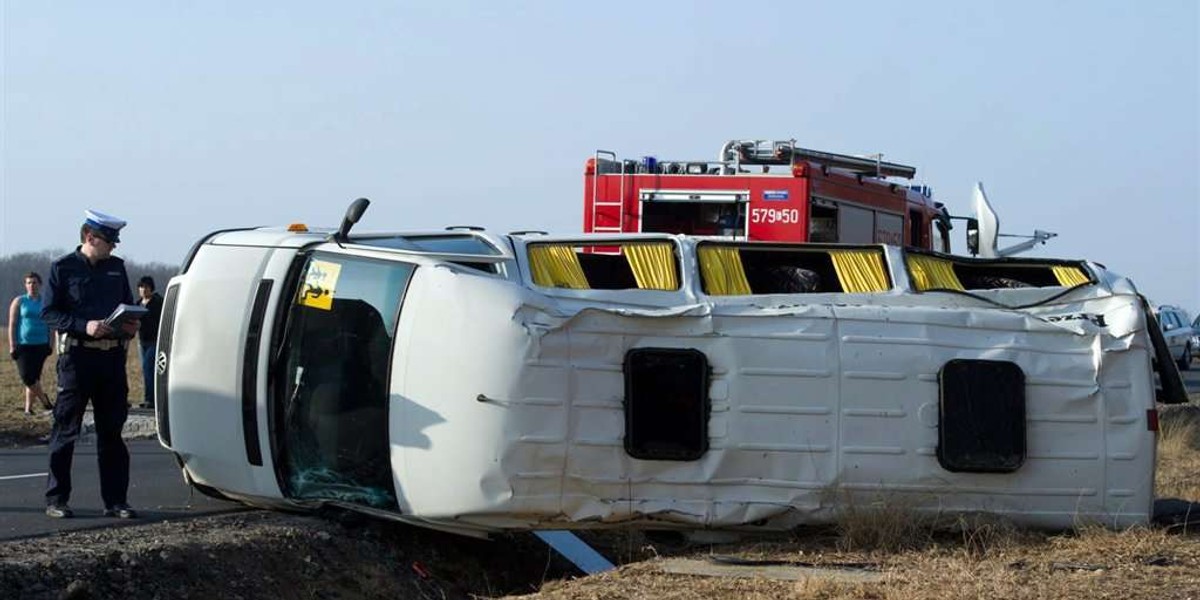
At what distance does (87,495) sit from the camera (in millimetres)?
9727

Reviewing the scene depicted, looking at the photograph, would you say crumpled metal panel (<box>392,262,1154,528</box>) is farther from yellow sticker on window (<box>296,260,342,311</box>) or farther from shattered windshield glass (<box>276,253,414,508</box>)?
yellow sticker on window (<box>296,260,342,311</box>)

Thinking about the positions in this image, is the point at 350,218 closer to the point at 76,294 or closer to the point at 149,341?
the point at 76,294

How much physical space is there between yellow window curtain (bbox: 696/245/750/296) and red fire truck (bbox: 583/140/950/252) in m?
7.31

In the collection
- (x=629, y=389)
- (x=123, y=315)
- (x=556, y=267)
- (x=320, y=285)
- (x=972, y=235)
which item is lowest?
(x=629, y=389)

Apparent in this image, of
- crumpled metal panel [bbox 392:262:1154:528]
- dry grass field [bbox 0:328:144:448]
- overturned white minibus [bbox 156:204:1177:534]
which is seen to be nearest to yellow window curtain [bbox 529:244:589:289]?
overturned white minibus [bbox 156:204:1177:534]

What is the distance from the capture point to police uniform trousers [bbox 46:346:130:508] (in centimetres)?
820

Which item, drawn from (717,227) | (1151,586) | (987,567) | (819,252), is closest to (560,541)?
(819,252)

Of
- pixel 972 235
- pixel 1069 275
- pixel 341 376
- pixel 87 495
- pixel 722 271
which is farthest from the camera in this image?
pixel 972 235

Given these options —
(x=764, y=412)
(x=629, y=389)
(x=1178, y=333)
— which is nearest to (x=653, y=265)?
(x=629, y=389)

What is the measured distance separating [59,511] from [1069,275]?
5765mm

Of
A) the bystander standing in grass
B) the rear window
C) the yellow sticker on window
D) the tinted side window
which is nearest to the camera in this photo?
the tinted side window

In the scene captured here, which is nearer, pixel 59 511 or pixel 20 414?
pixel 59 511

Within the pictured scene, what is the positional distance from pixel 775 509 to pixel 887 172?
11.2 meters

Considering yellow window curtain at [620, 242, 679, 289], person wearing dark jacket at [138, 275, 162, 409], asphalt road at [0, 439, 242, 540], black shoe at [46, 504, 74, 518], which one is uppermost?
yellow window curtain at [620, 242, 679, 289]
